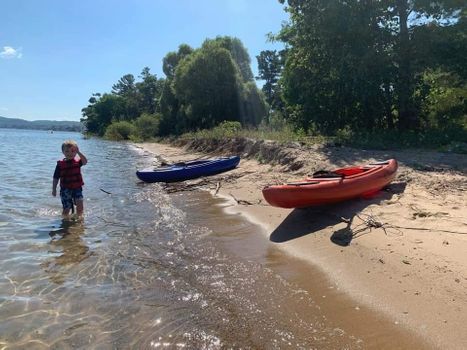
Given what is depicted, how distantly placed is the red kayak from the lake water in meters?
0.78

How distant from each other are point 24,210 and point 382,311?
331 inches

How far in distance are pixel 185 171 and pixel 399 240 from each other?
9.60 m

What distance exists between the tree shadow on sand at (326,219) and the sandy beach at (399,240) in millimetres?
17

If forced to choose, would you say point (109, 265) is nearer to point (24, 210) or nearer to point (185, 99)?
point (24, 210)

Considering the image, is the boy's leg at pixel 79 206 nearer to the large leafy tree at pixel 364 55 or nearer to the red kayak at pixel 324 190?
the red kayak at pixel 324 190

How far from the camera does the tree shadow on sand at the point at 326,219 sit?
640 cm

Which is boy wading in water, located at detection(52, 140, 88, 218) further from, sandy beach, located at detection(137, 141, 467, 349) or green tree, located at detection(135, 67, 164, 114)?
green tree, located at detection(135, 67, 164, 114)

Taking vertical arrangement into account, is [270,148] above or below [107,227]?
above

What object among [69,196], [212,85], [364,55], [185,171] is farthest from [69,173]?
[212,85]

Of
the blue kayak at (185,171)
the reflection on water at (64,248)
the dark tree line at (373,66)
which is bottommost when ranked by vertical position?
the reflection on water at (64,248)

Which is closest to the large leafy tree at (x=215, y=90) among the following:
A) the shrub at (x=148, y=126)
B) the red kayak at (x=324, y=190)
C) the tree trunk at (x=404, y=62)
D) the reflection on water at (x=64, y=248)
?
the shrub at (x=148, y=126)

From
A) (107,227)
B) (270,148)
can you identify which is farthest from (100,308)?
(270,148)

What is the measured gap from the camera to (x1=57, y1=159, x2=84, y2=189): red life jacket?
315 inches

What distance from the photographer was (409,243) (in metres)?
5.53
